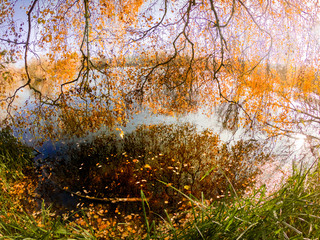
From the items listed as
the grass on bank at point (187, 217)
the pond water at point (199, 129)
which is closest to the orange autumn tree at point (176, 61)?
the pond water at point (199, 129)

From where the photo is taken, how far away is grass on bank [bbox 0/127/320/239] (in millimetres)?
1118

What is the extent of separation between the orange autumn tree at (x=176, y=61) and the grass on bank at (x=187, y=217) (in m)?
1.69

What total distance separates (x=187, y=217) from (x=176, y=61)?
428 centimetres

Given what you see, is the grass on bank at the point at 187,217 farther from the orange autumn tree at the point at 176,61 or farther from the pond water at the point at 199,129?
the orange autumn tree at the point at 176,61

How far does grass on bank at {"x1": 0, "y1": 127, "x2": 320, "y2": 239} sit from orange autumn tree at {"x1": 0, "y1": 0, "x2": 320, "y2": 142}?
1685 mm

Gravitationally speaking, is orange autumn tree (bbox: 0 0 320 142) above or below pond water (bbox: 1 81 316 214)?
above

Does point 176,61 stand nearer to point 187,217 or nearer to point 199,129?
point 199,129

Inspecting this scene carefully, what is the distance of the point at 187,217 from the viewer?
2.87m

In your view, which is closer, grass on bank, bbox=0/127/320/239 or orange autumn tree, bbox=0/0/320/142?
grass on bank, bbox=0/127/320/239

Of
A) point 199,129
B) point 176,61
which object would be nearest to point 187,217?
point 199,129

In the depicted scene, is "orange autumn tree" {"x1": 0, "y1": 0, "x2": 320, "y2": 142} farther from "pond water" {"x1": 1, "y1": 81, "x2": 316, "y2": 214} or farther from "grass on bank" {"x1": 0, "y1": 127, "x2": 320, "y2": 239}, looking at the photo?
"grass on bank" {"x1": 0, "y1": 127, "x2": 320, "y2": 239}

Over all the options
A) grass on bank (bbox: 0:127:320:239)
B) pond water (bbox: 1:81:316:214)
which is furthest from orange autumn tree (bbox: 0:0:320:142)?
grass on bank (bbox: 0:127:320:239)

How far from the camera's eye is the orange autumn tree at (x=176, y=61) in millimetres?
4234

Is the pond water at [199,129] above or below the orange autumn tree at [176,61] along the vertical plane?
A: below
